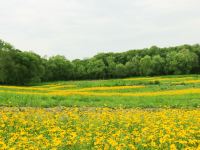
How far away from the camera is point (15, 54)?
6781 centimetres

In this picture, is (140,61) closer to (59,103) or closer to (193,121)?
(59,103)

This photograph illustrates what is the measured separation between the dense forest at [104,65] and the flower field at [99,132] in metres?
56.0

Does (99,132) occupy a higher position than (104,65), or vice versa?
(104,65)

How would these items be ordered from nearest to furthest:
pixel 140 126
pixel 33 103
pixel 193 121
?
1. pixel 140 126
2. pixel 193 121
3. pixel 33 103

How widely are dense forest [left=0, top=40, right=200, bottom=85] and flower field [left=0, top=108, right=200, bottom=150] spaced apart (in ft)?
184

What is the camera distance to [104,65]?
11194 cm

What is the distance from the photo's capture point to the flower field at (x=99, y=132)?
742cm

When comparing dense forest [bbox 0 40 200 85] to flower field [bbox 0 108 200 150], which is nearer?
flower field [bbox 0 108 200 150]

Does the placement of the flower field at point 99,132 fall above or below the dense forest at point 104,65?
below

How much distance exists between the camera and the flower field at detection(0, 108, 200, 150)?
742cm

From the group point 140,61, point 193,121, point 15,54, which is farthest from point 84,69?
point 193,121

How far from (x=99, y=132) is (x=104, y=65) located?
337 ft

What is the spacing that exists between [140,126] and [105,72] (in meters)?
100

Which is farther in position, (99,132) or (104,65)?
(104,65)
